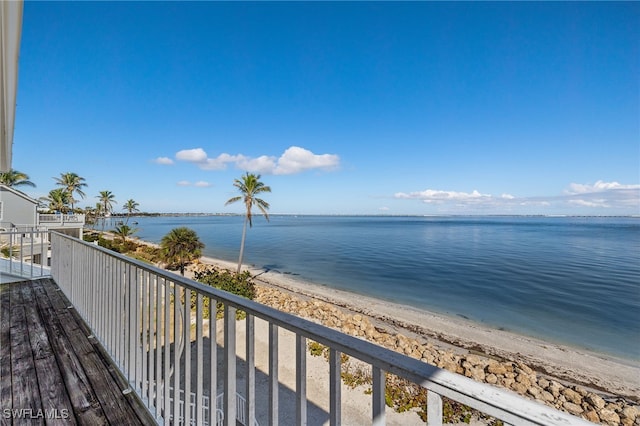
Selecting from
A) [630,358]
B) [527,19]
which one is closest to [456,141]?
[527,19]

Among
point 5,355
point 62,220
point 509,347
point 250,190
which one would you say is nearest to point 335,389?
point 5,355

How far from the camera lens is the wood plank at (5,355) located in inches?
66.2

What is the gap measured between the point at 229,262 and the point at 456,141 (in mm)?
21100

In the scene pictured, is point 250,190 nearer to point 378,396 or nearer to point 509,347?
point 509,347

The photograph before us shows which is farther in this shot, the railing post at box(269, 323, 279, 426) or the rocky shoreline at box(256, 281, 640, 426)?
the rocky shoreline at box(256, 281, 640, 426)

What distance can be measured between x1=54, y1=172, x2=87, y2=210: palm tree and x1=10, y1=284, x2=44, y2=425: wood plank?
32731 mm

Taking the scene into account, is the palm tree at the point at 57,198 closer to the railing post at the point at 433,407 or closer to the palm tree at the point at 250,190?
the palm tree at the point at 250,190

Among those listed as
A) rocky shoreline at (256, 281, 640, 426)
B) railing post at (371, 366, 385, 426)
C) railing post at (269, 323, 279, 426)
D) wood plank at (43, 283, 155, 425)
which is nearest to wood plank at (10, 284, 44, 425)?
wood plank at (43, 283, 155, 425)

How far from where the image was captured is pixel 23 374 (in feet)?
6.36

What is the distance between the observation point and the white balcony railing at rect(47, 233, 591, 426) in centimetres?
53

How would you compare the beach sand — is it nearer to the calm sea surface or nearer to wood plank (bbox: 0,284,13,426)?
the calm sea surface

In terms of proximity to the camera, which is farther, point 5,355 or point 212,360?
point 5,355

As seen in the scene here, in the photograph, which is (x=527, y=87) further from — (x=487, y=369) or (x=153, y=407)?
(x=153, y=407)

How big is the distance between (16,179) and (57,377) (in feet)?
91.2
